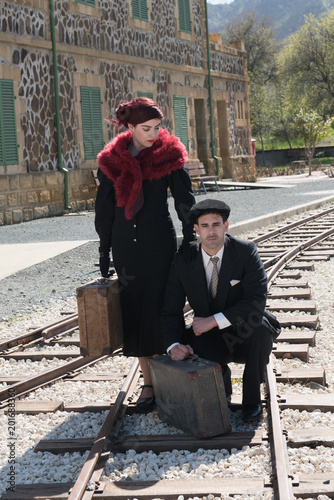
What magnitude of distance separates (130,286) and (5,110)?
42.3ft

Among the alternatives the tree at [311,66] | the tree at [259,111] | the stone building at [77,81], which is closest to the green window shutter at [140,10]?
the stone building at [77,81]

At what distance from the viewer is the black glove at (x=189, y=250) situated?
15.1 feet

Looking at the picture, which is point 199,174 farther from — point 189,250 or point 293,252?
point 189,250

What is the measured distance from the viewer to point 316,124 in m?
38.9

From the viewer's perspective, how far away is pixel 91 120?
1952cm

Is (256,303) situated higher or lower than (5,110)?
lower

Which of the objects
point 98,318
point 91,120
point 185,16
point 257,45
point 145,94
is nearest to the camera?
point 98,318

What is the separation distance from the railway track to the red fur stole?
1.31 m

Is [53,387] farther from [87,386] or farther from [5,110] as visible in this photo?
[5,110]

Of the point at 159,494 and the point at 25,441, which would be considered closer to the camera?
the point at 159,494

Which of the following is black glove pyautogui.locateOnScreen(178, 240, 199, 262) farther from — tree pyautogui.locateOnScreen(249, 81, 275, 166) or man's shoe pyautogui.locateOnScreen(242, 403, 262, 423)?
tree pyautogui.locateOnScreen(249, 81, 275, 166)

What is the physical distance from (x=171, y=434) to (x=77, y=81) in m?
15.8

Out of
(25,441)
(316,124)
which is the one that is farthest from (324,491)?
(316,124)

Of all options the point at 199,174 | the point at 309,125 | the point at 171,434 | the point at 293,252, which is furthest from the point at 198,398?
the point at 309,125
